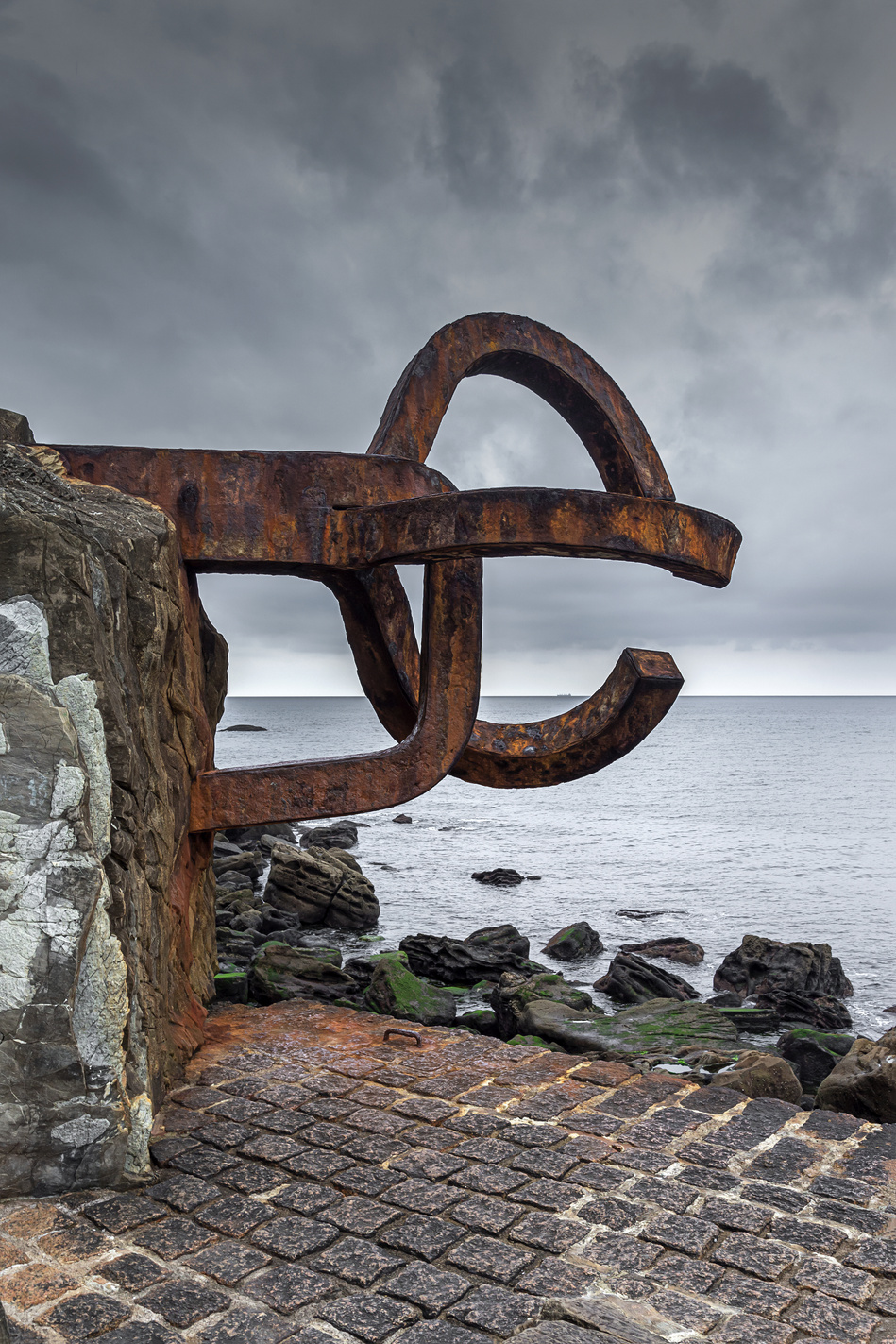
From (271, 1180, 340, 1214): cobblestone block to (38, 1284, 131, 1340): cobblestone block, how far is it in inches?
19.9

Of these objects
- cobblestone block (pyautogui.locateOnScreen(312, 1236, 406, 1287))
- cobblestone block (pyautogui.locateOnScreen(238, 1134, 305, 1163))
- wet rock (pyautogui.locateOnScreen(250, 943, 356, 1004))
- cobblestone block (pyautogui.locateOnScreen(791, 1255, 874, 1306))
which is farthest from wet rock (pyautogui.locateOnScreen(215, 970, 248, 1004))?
cobblestone block (pyautogui.locateOnScreen(791, 1255, 874, 1306))

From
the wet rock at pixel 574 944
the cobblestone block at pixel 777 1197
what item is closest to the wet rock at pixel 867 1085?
the cobblestone block at pixel 777 1197

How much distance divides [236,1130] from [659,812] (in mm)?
25181

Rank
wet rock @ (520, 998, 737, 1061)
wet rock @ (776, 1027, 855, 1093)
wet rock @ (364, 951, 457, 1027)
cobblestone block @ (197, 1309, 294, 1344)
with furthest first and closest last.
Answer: wet rock @ (776, 1027, 855, 1093)
wet rock @ (364, 951, 457, 1027)
wet rock @ (520, 998, 737, 1061)
cobblestone block @ (197, 1309, 294, 1344)

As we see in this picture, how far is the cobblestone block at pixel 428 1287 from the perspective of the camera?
2.00m

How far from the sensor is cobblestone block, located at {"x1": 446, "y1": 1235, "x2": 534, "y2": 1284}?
82.9 inches

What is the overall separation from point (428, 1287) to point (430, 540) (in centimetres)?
243

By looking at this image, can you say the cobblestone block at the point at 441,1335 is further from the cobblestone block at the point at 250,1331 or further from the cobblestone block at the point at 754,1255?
the cobblestone block at the point at 754,1255

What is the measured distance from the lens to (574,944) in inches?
400

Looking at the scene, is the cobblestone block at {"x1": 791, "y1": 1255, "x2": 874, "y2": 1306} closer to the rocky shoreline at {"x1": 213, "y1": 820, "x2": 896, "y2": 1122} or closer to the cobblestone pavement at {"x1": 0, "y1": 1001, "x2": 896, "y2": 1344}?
the cobblestone pavement at {"x1": 0, "y1": 1001, "x2": 896, "y2": 1344}

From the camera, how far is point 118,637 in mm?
2838

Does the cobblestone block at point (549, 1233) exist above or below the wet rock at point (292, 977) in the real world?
above

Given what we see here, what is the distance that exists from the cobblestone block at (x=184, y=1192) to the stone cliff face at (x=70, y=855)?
91 millimetres

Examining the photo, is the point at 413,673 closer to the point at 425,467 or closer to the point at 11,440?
the point at 425,467
